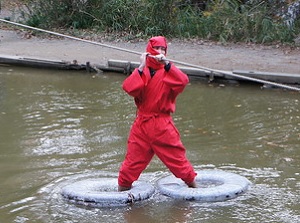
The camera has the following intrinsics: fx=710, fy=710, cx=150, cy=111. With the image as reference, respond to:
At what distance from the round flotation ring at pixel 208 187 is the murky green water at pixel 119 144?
74mm

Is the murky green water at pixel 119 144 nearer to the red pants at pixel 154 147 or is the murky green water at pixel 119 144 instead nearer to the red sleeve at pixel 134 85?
the red pants at pixel 154 147

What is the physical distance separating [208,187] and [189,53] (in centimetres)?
850

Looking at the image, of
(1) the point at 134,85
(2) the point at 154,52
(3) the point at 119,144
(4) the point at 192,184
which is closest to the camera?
(1) the point at 134,85

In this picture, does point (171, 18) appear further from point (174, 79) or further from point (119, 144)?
point (174, 79)

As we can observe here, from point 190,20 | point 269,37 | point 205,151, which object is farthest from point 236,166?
point 190,20

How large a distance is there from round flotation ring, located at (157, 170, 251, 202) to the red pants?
185 mm

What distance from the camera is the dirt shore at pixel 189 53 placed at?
13805mm

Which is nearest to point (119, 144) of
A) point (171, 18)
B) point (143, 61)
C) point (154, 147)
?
point (154, 147)

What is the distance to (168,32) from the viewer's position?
17.3m

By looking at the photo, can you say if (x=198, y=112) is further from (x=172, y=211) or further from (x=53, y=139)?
(x=172, y=211)

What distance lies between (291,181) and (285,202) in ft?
2.17

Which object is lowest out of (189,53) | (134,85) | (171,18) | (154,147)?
(189,53)

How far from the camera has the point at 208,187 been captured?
269 inches

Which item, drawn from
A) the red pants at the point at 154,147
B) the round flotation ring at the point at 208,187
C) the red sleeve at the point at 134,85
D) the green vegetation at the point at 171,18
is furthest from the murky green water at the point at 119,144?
the green vegetation at the point at 171,18
